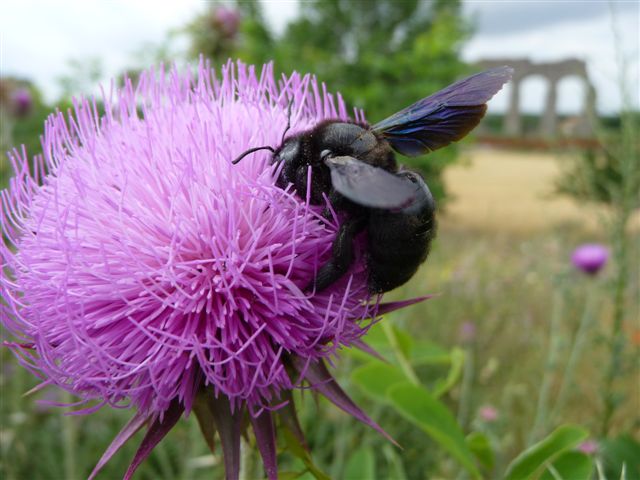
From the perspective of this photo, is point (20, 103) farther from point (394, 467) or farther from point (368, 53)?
point (368, 53)

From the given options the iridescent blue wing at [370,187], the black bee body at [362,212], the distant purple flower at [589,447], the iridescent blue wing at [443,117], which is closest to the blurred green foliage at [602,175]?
the distant purple flower at [589,447]

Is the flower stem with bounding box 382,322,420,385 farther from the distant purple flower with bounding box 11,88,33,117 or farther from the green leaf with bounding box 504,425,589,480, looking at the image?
the distant purple flower with bounding box 11,88,33,117

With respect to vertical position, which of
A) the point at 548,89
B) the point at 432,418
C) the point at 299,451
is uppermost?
the point at 548,89

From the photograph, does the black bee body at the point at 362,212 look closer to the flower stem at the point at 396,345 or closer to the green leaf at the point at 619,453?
the flower stem at the point at 396,345

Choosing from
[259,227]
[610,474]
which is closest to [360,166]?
[259,227]

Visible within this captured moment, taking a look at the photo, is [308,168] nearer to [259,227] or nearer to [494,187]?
[259,227]

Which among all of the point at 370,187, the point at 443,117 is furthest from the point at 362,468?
the point at 370,187
